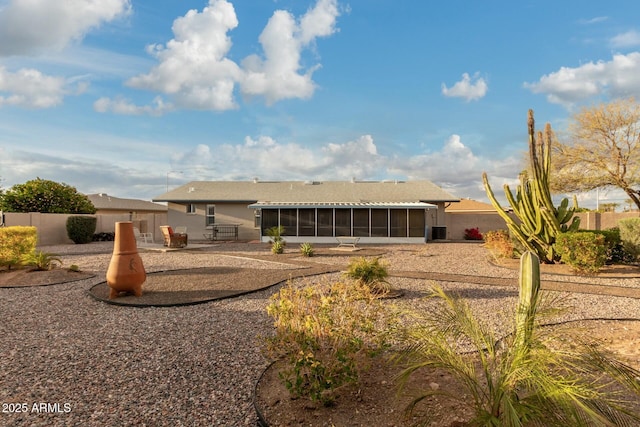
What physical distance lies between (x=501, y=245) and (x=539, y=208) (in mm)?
2627

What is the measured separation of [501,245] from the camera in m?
14.1

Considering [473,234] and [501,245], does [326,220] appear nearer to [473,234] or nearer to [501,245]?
[473,234]

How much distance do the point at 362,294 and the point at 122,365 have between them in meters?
3.07

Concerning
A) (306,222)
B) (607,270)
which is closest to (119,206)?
(306,222)

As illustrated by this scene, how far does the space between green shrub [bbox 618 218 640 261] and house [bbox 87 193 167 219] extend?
118 ft

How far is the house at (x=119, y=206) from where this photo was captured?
38500mm

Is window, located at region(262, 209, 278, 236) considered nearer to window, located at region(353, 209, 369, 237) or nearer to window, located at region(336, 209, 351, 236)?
window, located at region(336, 209, 351, 236)

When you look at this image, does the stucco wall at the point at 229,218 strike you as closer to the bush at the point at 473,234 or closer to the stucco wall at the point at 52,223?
the stucco wall at the point at 52,223

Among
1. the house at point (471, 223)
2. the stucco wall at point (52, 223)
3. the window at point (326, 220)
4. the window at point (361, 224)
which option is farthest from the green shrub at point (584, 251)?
the stucco wall at point (52, 223)

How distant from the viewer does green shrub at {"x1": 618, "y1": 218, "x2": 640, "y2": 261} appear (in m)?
11.8

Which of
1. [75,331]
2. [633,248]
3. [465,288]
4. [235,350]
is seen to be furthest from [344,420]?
[633,248]

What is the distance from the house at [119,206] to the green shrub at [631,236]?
36051 mm

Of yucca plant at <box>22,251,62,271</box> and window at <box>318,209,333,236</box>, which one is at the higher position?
window at <box>318,209,333,236</box>

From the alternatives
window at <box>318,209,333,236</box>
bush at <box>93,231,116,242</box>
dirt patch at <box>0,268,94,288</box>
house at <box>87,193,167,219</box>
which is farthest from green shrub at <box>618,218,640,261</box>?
house at <box>87,193,167,219</box>
